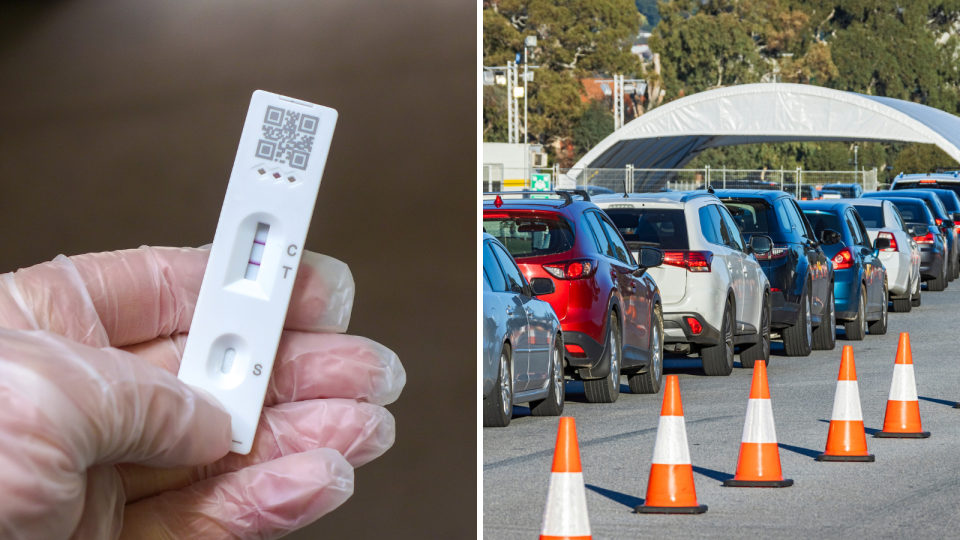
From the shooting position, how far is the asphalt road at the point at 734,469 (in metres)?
5.90

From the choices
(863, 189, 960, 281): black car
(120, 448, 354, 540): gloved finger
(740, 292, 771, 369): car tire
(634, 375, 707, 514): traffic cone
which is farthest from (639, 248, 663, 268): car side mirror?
(863, 189, 960, 281): black car

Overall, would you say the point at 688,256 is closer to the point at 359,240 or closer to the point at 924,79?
the point at 359,240

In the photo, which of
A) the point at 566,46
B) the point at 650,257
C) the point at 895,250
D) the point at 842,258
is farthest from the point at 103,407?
the point at 566,46

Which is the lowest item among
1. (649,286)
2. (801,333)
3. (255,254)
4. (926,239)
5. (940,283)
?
(940,283)

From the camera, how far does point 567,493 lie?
4.11 meters

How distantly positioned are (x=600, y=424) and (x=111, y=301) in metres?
7.48

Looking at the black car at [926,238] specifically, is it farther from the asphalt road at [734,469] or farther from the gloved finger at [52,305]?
the gloved finger at [52,305]

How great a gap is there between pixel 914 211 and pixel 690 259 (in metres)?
14.1

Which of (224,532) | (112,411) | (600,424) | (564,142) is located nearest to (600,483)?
(600,424)

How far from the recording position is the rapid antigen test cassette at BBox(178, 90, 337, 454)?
1.55 m

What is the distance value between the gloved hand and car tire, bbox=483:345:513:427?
20.9ft

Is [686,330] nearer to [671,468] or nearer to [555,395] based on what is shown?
[555,395]

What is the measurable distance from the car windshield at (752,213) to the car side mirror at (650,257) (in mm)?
3364

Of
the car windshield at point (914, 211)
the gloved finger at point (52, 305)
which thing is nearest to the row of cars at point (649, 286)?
the gloved finger at point (52, 305)
